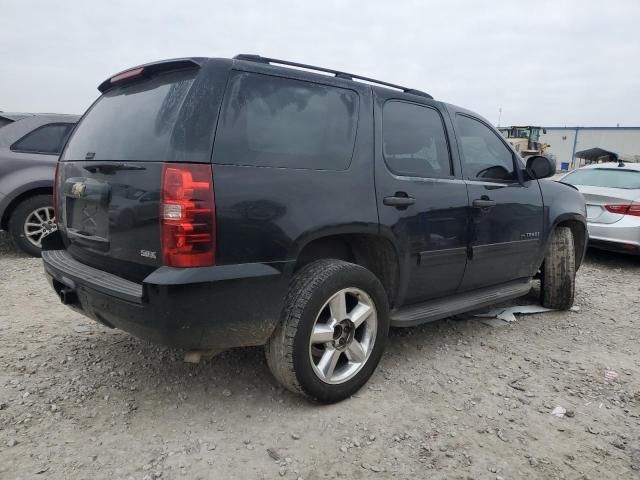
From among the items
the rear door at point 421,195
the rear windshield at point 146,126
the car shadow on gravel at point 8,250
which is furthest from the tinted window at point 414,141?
the car shadow on gravel at point 8,250

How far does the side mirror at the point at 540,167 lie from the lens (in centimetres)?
379

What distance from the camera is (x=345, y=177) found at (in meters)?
2.58

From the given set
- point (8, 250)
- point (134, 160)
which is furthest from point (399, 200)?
point (8, 250)

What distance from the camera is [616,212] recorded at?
6.28m

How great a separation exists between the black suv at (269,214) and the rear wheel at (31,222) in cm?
309

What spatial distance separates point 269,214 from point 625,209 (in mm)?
5846

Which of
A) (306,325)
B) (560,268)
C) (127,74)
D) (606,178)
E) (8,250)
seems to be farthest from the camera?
(606,178)

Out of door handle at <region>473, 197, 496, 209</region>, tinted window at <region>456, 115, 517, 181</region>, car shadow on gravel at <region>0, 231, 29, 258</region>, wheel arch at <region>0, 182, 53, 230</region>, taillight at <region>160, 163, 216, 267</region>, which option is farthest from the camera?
car shadow on gravel at <region>0, 231, 29, 258</region>

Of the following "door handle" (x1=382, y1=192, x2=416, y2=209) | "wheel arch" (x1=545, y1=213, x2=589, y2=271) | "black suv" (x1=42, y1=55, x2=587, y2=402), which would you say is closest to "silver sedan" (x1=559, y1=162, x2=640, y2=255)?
"wheel arch" (x1=545, y1=213, x2=589, y2=271)

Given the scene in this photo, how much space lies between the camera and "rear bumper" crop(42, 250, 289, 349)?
6.75 ft

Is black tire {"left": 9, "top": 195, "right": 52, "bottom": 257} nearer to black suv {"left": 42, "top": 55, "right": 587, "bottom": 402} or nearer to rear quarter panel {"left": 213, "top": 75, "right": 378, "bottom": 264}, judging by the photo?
black suv {"left": 42, "top": 55, "right": 587, "bottom": 402}

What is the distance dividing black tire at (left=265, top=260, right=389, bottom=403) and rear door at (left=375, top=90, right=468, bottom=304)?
1.37 feet

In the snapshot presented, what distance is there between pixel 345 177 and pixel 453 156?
1.14 meters

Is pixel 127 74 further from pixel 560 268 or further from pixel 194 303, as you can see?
pixel 560 268
